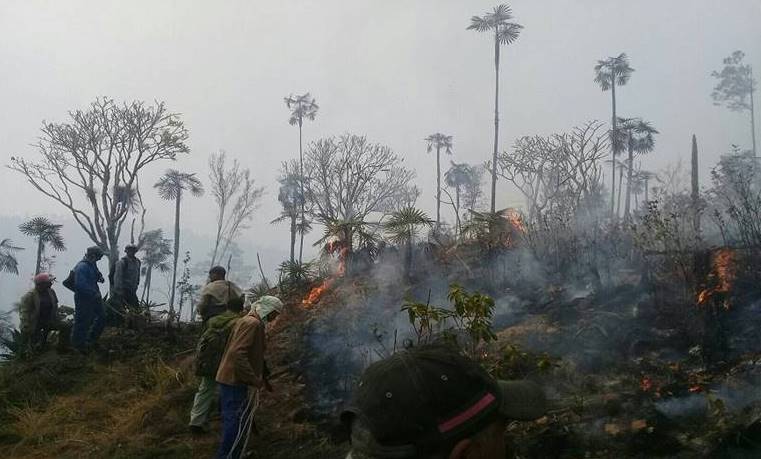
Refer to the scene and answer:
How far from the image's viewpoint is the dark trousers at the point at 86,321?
32.1 ft

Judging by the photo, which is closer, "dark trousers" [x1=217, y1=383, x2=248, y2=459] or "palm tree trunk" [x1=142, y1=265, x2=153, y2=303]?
"dark trousers" [x1=217, y1=383, x2=248, y2=459]

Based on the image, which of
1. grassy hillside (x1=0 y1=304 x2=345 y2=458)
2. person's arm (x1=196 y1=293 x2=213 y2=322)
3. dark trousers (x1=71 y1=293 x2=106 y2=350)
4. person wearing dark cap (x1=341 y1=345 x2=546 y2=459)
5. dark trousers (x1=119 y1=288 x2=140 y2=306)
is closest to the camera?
person wearing dark cap (x1=341 y1=345 x2=546 y2=459)

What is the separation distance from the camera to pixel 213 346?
5996mm

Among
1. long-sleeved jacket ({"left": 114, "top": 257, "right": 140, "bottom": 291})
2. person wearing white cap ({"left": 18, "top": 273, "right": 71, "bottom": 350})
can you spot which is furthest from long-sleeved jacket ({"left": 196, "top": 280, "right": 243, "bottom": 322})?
long-sleeved jacket ({"left": 114, "top": 257, "right": 140, "bottom": 291})

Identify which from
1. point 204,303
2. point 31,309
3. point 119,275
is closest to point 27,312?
point 31,309

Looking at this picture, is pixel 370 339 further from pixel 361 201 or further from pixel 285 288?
pixel 361 201

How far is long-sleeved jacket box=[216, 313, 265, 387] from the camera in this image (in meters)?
5.26

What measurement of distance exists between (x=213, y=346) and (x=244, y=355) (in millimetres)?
858

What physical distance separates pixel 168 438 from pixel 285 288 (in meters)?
6.55

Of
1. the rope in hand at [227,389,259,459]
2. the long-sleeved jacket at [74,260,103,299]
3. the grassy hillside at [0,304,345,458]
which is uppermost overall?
the long-sleeved jacket at [74,260,103,299]

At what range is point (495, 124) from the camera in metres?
25.6

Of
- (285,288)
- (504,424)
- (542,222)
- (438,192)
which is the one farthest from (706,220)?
(438,192)

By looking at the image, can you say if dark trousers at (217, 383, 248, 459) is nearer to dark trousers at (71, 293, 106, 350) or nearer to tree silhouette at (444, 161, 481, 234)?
dark trousers at (71, 293, 106, 350)

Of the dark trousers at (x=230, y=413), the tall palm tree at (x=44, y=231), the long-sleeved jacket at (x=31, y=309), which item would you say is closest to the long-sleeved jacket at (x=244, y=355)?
the dark trousers at (x=230, y=413)
